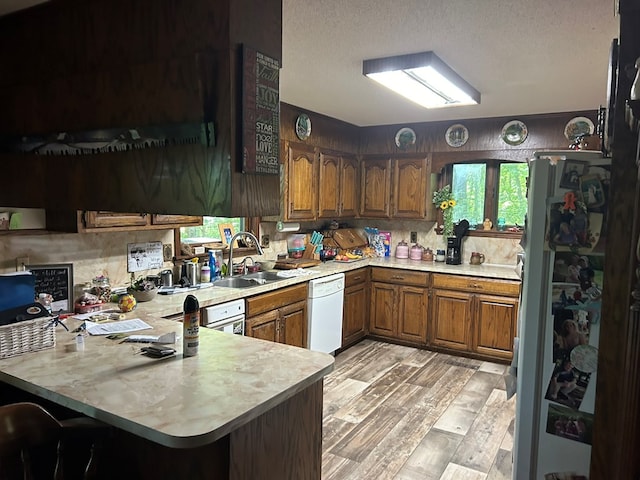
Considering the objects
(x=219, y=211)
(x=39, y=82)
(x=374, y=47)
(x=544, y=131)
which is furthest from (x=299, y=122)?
(x=219, y=211)

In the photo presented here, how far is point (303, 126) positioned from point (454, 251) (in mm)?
2097

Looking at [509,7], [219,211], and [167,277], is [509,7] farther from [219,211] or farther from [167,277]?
[167,277]

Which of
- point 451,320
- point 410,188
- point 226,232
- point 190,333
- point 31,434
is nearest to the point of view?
point 31,434

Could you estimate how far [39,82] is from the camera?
1812 millimetres

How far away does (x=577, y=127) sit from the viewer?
13.5 feet

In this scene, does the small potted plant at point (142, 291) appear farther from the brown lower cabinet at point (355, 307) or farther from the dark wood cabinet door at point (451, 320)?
the dark wood cabinet door at point (451, 320)


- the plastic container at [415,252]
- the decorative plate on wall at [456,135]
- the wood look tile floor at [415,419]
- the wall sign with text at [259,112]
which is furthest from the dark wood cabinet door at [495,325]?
the wall sign with text at [259,112]

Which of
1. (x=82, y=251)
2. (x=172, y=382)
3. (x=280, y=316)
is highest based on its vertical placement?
(x=82, y=251)

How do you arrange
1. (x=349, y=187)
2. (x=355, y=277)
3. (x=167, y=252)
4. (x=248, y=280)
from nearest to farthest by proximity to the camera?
1. (x=167, y=252)
2. (x=248, y=280)
3. (x=355, y=277)
4. (x=349, y=187)

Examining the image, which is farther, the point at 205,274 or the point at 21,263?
the point at 205,274

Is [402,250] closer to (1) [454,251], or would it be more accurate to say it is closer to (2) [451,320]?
(1) [454,251]

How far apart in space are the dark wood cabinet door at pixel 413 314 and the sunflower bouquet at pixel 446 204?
2.55ft

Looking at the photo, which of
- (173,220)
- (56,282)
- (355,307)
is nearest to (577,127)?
(355,307)

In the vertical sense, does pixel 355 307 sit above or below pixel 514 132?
below
